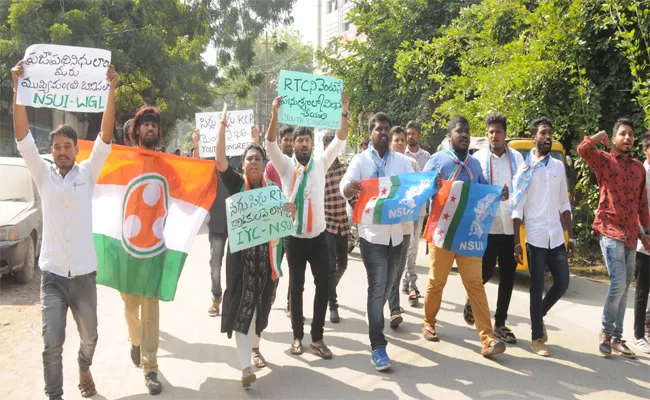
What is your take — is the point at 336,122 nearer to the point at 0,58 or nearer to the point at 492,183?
the point at 492,183

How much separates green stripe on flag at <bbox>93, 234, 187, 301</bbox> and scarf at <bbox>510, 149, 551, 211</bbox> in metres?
3.19

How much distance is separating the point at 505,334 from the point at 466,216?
134 cm

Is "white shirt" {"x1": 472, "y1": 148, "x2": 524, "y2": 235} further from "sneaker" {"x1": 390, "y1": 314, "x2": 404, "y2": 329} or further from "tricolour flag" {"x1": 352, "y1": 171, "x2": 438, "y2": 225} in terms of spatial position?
"sneaker" {"x1": 390, "y1": 314, "x2": 404, "y2": 329}

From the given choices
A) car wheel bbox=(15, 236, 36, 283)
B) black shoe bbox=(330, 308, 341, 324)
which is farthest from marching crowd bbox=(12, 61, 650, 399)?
car wheel bbox=(15, 236, 36, 283)

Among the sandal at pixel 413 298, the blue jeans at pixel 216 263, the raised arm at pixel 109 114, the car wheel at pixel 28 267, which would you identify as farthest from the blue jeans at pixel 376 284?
the car wheel at pixel 28 267

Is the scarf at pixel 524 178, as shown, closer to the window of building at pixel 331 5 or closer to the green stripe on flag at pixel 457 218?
the green stripe on flag at pixel 457 218

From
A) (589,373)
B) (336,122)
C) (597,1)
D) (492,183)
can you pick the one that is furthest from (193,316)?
(597,1)

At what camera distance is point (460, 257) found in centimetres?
562

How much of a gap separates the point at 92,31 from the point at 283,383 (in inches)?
672

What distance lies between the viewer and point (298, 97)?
5.86 meters

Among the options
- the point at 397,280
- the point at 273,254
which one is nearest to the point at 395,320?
the point at 397,280

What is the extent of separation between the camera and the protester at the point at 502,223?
591 centimetres

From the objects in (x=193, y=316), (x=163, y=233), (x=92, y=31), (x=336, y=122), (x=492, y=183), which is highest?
(x=92, y=31)

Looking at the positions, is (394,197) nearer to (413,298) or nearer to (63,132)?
(413,298)
